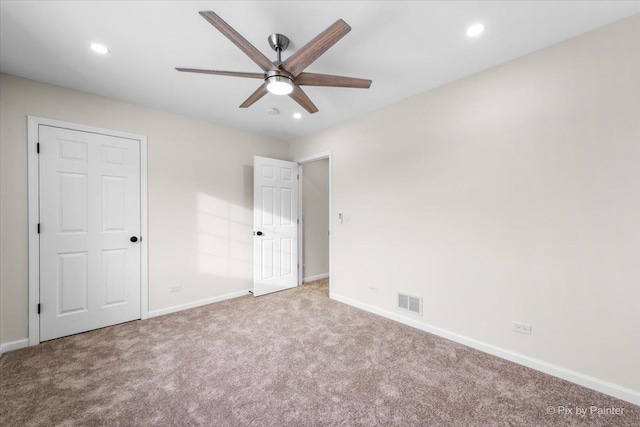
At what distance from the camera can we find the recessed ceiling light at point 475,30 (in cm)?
178

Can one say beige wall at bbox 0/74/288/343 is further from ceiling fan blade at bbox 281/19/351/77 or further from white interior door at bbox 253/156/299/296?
ceiling fan blade at bbox 281/19/351/77

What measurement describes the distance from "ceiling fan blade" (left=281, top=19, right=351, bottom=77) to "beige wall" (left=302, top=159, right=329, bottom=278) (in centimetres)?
289

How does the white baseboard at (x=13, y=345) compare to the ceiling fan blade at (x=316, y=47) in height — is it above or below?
below

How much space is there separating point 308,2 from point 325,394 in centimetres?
259

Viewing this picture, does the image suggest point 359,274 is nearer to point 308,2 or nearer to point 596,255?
point 596,255

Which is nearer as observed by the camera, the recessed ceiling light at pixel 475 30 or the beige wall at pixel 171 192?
the recessed ceiling light at pixel 475 30

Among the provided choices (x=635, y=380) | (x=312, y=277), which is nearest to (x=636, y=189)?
(x=635, y=380)

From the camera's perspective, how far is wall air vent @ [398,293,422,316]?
2.77 metres

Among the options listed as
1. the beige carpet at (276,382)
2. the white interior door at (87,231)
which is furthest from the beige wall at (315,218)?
the white interior door at (87,231)

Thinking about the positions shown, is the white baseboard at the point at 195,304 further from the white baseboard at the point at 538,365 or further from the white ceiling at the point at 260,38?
the white ceiling at the point at 260,38

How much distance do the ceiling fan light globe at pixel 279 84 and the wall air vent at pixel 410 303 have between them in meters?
2.43

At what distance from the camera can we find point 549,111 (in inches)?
78.5

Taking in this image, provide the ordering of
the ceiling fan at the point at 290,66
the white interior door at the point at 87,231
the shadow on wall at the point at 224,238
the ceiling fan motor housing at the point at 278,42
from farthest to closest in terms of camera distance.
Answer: the shadow on wall at the point at 224,238 → the white interior door at the point at 87,231 → the ceiling fan motor housing at the point at 278,42 → the ceiling fan at the point at 290,66

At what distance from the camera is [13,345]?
2.36m
